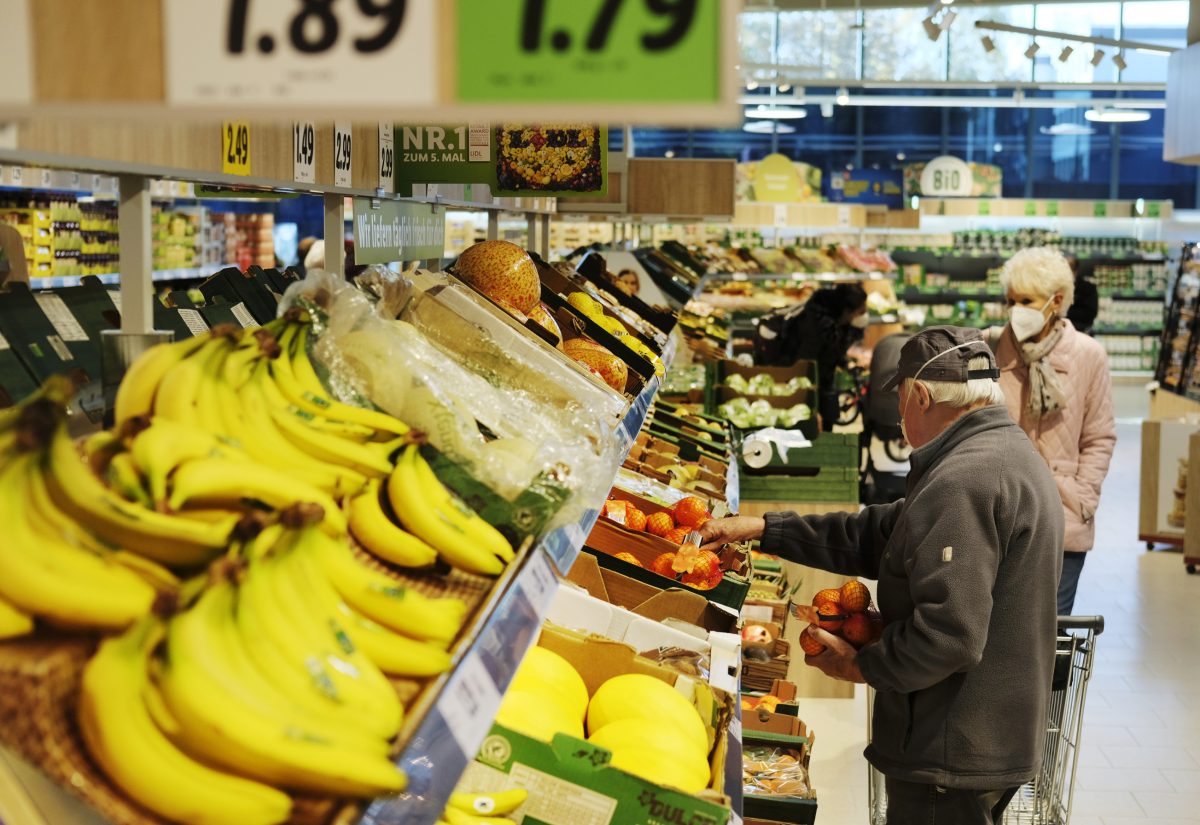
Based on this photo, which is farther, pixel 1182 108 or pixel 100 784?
pixel 1182 108

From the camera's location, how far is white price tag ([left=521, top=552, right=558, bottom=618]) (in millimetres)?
1473

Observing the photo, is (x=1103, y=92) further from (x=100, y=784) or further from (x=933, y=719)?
(x=100, y=784)

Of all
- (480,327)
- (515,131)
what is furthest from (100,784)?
(515,131)

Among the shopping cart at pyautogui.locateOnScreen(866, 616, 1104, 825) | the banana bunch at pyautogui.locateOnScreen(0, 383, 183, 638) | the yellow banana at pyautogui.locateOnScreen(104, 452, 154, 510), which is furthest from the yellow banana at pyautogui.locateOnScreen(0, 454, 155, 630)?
the shopping cart at pyautogui.locateOnScreen(866, 616, 1104, 825)

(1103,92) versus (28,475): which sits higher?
(1103,92)

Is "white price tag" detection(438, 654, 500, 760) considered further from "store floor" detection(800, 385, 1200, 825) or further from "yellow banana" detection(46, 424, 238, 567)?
"store floor" detection(800, 385, 1200, 825)

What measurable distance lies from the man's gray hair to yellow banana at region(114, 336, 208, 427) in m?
1.90

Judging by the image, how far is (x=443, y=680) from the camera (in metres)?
1.21

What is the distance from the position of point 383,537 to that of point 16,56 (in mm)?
624

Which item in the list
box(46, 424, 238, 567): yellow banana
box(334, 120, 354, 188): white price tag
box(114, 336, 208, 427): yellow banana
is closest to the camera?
box(46, 424, 238, 567): yellow banana

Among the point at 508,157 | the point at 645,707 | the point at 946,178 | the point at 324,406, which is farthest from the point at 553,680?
the point at 946,178

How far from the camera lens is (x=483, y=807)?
1784mm

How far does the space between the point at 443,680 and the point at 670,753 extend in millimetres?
885

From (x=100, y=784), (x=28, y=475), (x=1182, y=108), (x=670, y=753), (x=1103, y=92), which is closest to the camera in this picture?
(x=100, y=784)
